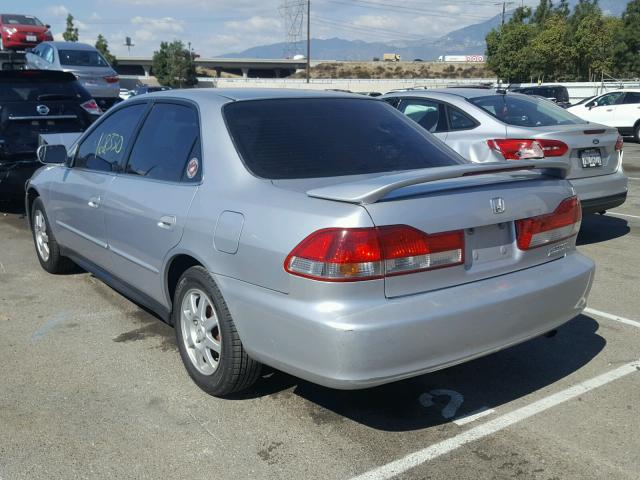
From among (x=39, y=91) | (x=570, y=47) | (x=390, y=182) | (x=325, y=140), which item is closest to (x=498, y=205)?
(x=390, y=182)

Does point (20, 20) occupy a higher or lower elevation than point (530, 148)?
higher

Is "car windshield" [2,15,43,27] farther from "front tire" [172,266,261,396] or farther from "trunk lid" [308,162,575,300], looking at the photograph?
"trunk lid" [308,162,575,300]

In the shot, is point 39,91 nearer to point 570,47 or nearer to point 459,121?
point 459,121

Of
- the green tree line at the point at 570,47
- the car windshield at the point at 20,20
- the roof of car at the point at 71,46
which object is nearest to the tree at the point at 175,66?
the green tree line at the point at 570,47

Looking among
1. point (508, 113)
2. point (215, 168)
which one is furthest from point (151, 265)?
point (508, 113)

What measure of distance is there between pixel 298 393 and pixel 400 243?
1263 mm

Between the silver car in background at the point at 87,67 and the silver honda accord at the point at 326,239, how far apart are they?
1591 centimetres

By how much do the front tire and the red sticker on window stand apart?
0.55 meters

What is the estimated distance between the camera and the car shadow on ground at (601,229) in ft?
25.0

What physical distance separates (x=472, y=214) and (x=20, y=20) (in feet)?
86.2

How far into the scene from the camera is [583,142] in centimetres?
691

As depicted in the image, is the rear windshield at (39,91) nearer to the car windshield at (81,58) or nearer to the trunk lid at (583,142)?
the trunk lid at (583,142)

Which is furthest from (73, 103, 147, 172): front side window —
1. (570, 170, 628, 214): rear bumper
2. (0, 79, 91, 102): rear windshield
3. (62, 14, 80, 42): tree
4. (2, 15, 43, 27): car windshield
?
(62, 14, 80, 42): tree

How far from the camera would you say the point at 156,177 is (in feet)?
13.6
